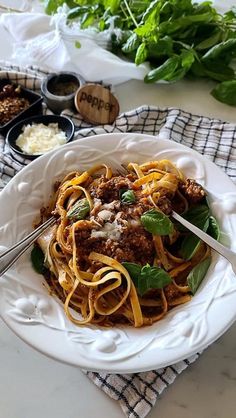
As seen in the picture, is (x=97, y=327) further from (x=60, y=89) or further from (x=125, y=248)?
(x=60, y=89)

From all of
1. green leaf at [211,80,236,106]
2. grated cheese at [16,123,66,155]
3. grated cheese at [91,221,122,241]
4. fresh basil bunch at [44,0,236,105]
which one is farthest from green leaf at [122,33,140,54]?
grated cheese at [91,221,122,241]

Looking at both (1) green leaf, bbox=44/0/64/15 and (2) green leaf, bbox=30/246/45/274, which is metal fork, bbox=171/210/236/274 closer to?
(2) green leaf, bbox=30/246/45/274

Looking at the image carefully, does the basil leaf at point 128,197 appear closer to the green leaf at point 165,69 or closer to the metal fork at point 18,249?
the metal fork at point 18,249

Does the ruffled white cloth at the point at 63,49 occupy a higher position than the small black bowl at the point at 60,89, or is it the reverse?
the ruffled white cloth at the point at 63,49

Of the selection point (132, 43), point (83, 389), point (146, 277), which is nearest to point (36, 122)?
point (132, 43)

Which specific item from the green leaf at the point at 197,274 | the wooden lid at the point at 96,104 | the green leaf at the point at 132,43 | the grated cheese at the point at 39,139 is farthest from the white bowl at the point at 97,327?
the green leaf at the point at 132,43

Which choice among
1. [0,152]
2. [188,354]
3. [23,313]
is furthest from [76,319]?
[0,152]
